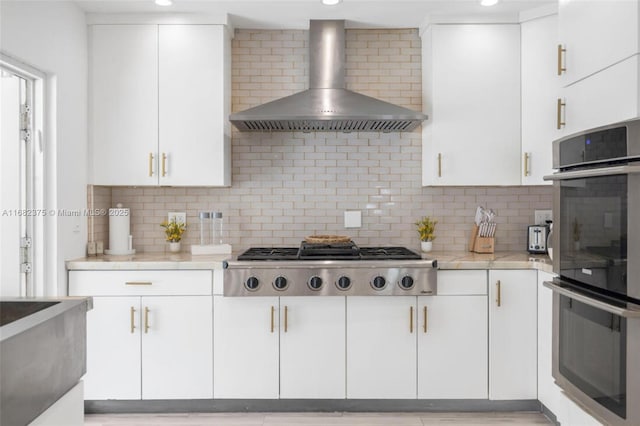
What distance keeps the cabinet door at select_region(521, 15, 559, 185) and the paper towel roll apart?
2678mm

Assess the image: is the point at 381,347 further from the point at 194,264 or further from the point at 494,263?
the point at 194,264

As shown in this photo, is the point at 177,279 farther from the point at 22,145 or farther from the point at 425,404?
the point at 425,404

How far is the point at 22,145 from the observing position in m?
2.60

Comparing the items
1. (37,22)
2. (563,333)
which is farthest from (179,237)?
(563,333)

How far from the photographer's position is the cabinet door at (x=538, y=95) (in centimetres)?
300

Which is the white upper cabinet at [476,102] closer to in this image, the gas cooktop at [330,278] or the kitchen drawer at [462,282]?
the kitchen drawer at [462,282]

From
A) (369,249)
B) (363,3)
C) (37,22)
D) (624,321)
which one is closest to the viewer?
(624,321)

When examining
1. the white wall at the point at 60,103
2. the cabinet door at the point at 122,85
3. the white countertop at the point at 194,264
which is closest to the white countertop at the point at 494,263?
the white countertop at the point at 194,264

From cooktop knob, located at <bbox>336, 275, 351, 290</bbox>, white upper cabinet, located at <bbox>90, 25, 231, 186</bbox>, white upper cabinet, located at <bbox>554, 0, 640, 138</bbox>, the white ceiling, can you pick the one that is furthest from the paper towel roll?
white upper cabinet, located at <bbox>554, 0, 640, 138</bbox>

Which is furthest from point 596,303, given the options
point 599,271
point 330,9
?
point 330,9

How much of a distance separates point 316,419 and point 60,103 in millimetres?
2366

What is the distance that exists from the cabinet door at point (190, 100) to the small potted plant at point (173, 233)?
0.40 metres

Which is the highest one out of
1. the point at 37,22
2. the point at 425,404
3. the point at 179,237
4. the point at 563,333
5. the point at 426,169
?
the point at 37,22

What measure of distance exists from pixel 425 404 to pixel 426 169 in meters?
1.51
